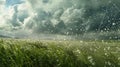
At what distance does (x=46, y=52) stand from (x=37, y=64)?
10.5 feet

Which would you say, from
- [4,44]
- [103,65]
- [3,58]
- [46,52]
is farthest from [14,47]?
[103,65]

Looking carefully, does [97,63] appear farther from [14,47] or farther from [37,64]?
[14,47]

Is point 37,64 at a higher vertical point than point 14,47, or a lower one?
lower

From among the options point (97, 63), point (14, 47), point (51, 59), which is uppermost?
point (14, 47)

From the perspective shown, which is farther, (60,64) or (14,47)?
(60,64)

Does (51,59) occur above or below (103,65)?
above

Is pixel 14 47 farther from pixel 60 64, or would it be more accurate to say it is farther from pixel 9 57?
pixel 60 64

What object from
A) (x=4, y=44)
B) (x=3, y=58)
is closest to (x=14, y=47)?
(x=4, y=44)

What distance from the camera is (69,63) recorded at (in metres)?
28.0

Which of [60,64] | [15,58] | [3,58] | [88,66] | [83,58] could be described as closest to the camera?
[3,58]

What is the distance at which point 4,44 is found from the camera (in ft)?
73.7

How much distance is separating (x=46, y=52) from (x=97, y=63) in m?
6.16

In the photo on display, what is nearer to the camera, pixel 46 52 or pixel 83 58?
pixel 46 52

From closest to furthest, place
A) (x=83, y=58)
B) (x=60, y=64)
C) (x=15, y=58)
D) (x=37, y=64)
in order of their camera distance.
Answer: (x=15, y=58)
(x=37, y=64)
(x=60, y=64)
(x=83, y=58)
